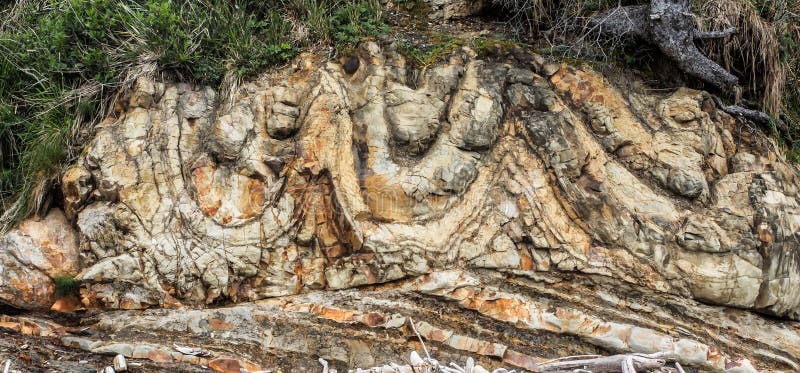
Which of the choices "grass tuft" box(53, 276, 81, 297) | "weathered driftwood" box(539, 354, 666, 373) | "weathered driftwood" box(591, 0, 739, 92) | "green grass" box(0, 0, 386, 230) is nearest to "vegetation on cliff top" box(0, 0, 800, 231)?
"green grass" box(0, 0, 386, 230)

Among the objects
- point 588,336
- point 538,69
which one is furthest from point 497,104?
point 588,336

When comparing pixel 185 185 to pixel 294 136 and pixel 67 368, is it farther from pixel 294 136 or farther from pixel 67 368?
pixel 67 368

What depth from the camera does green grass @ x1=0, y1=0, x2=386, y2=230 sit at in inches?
221

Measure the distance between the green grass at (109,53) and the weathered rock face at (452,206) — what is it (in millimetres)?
258

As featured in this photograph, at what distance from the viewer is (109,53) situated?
5812 mm

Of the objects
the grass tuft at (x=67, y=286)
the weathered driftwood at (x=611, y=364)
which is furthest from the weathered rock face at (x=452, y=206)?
the weathered driftwood at (x=611, y=364)

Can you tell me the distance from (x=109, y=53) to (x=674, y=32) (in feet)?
15.2

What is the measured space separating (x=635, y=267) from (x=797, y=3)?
10.5 ft

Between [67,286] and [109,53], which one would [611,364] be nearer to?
[67,286]

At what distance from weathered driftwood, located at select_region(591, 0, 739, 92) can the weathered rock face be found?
26 cm

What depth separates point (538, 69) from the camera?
5730mm

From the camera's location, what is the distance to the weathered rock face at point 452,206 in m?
4.86

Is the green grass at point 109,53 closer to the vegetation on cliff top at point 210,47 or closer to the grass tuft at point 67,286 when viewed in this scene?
the vegetation on cliff top at point 210,47

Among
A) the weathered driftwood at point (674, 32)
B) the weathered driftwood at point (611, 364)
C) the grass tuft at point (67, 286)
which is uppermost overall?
the weathered driftwood at point (674, 32)
